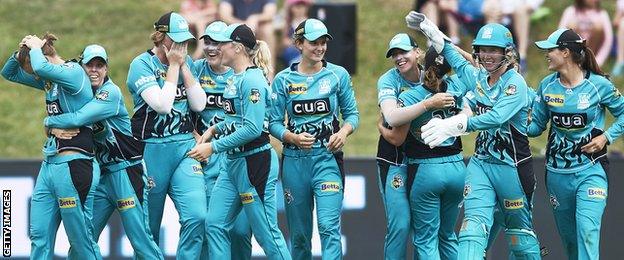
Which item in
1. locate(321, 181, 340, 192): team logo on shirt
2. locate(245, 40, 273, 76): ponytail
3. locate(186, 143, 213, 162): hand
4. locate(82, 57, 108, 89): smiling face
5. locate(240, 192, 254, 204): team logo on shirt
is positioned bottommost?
locate(240, 192, 254, 204): team logo on shirt

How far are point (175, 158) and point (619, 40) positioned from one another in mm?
8013

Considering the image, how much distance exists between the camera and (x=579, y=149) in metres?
11.3

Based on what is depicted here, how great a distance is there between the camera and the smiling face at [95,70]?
11195 millimetres

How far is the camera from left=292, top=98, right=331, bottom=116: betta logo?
37.6ft

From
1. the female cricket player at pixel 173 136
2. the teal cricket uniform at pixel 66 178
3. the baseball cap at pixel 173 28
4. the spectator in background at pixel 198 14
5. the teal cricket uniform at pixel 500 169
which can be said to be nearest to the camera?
the teal cricket uniform at pixel 500 169

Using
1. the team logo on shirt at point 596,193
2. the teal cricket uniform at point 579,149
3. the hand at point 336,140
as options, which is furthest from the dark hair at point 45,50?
the team logo on shirt at point 596,193

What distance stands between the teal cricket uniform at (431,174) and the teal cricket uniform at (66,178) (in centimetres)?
246

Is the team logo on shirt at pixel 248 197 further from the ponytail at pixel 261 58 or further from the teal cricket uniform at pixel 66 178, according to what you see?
the teal cricket uniform at pixel 66 178

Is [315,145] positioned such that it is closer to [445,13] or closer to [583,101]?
[583,101]

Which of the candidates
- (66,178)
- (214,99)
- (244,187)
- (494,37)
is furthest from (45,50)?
(494,37)

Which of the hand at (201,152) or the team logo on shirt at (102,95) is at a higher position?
the team logo on shirt at (102,95)

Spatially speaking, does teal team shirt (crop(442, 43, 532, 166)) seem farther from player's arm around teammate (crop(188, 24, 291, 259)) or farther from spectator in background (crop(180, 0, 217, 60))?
spectator in background (crop(180, 0, 217, 60))

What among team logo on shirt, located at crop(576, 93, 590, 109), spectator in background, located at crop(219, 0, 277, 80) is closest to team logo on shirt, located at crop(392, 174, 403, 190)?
team logo on shirt, located at crop(576, 93, 590, 109)

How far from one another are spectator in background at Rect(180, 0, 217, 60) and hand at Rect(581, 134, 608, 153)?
288 inches
